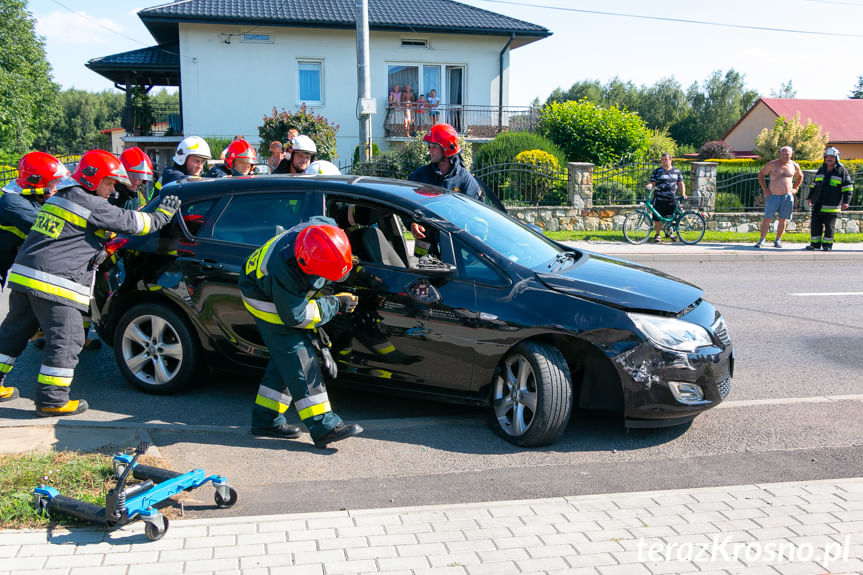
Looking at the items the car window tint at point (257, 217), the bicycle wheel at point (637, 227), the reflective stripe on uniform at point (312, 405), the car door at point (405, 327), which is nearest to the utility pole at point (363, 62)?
the bicycle wheel at point (637, 227)

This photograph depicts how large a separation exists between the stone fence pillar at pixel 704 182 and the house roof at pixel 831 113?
36.3m

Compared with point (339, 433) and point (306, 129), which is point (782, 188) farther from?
point (339, 433)

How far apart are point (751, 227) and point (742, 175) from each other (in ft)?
4.11

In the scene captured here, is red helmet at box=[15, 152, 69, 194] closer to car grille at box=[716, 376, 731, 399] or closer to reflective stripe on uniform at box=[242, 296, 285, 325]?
reflective stripe on uniform at box=[242, 296, 285, 325]

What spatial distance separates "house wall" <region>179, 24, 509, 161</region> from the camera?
83.4ft

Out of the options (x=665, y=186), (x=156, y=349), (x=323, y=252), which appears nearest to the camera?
(x=323, y=252)

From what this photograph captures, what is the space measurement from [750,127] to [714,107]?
32.1 m

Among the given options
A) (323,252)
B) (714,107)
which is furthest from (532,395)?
(714,107)

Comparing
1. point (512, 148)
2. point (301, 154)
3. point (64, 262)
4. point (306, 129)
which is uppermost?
point (306, 129)

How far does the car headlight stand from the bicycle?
11.1m

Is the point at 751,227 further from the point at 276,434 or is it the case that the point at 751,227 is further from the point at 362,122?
the point at 276,434

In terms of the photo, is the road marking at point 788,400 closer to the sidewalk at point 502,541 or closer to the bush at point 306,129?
the sidewalk at point 502,541

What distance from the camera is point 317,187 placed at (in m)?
5.31

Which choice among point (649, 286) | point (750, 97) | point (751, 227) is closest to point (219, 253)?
point (649, 286)
